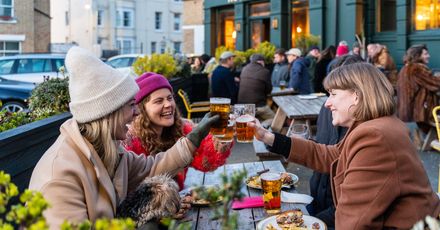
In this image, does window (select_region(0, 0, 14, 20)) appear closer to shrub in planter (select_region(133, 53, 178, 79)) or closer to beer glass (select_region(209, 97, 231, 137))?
shrub in planter (select_region(133, 53, 178, 79))

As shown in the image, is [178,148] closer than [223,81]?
Yes

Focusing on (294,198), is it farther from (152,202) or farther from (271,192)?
(152,202)

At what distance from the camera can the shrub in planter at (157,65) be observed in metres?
9.59

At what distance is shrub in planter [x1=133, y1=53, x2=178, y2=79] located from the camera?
959 cm

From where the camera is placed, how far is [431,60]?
13.0 meters

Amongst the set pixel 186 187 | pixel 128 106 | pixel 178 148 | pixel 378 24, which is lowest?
pixel 186 187

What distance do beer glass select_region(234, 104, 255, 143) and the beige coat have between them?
2.85 feet

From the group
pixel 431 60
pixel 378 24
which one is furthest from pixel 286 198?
pixel 378 24

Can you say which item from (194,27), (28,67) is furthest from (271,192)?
(194,27)

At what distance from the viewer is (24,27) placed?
25.6 metres

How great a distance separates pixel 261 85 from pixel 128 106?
7.26 metres

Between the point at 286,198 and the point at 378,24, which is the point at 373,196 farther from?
the point at 378,24

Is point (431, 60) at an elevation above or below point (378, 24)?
below

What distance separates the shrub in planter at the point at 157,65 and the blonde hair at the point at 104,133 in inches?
286
